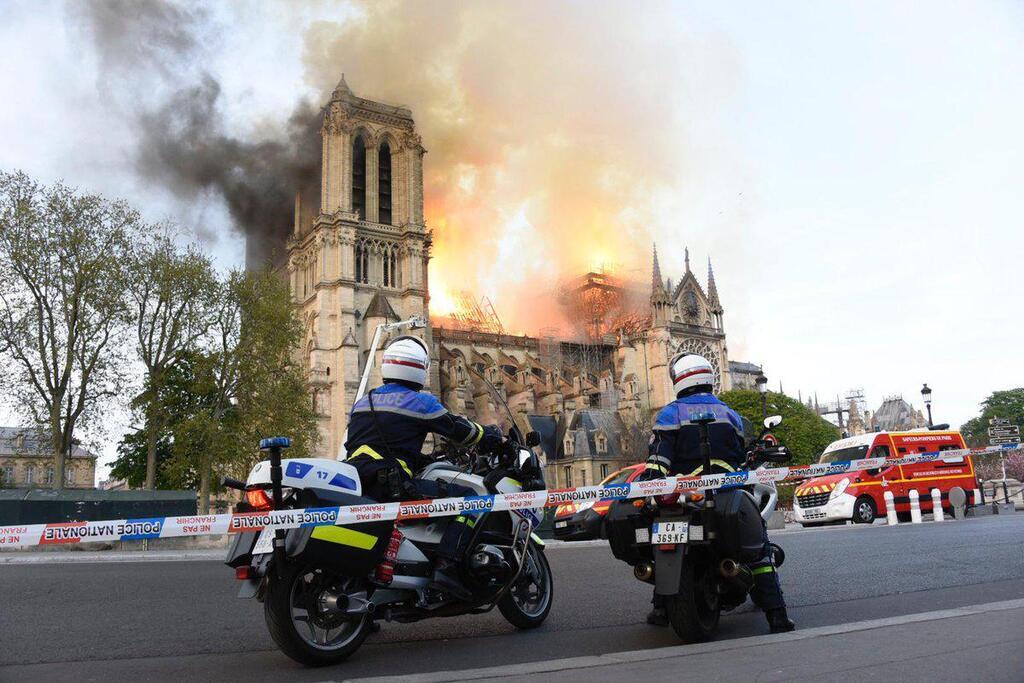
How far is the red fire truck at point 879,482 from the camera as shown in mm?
19625

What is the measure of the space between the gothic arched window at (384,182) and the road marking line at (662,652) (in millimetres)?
64777

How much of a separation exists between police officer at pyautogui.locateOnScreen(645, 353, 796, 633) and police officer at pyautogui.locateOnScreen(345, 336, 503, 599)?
1124 mm

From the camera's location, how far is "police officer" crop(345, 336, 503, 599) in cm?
517

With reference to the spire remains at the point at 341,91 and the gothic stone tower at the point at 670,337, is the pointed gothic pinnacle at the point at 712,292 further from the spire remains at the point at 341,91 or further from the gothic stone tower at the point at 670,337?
the spire remains at the point at 341,91

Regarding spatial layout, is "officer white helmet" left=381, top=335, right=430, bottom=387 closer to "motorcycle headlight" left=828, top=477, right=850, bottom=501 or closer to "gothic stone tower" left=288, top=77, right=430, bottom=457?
"motorcycle headlight" left=828, top=477, right=850, bottom=501

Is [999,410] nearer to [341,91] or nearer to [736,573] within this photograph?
[341,91]

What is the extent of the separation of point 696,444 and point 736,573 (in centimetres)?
86

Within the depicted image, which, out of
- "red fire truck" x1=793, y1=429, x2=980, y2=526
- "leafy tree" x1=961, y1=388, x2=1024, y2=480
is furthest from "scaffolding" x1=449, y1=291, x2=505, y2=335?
"red fire truck" x1=793, y1=429, x2=980, y2=526

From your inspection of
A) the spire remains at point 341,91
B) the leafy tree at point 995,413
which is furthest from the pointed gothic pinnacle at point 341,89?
the leafy tree at point 995,413

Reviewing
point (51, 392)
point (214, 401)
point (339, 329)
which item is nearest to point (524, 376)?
point (339, 329)

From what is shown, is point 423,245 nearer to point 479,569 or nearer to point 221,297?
point 221,297

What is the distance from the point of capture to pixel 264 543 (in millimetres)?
4609

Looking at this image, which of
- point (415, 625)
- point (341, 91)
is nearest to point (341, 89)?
point (341, 91)

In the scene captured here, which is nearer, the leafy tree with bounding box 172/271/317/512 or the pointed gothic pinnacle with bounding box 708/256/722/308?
the leafy tree with bounding box 172/271/317/512
